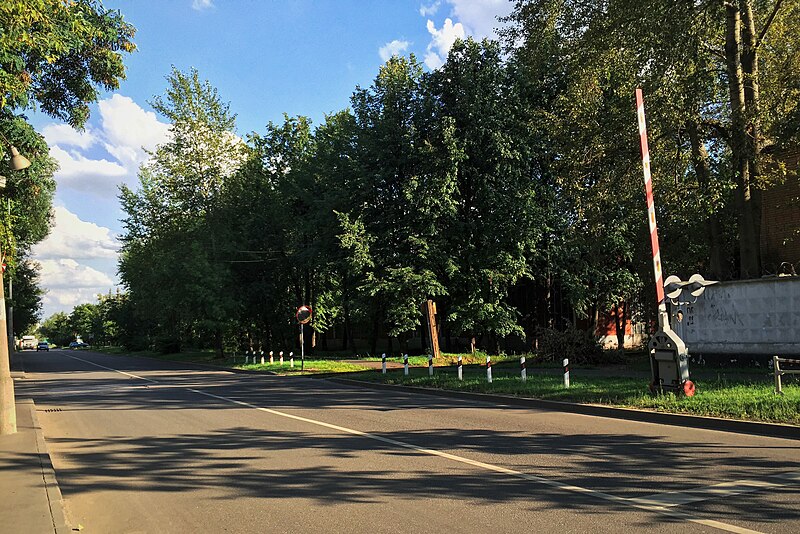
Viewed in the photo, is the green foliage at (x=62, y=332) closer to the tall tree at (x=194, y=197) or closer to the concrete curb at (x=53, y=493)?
the tall tree at (x=194, y=197)

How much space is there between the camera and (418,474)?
7.48 meters

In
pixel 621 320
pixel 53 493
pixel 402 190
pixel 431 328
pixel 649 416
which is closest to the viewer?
pixel 53 493

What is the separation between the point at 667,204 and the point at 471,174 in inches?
556

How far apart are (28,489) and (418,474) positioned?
427 centimetres

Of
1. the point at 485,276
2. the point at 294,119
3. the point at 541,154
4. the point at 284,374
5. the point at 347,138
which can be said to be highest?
the point at 294,119

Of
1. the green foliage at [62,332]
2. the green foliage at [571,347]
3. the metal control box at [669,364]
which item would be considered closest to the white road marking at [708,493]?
the metal control box at [669,364]

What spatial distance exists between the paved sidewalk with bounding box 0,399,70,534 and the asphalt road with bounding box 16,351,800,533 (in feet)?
0.85

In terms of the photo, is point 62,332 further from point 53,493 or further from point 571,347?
point 53,493

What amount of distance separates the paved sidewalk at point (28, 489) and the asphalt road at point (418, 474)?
0.85 ft

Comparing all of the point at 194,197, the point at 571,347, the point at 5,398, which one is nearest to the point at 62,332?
the point at 194,197

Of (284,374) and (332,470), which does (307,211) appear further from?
(332,470)

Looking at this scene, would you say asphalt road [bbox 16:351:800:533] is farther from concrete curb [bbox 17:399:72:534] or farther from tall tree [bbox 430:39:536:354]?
tall tree [bbox 430:39:536:354]

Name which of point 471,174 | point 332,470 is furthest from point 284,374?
point 332,470

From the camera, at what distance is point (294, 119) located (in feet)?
157
